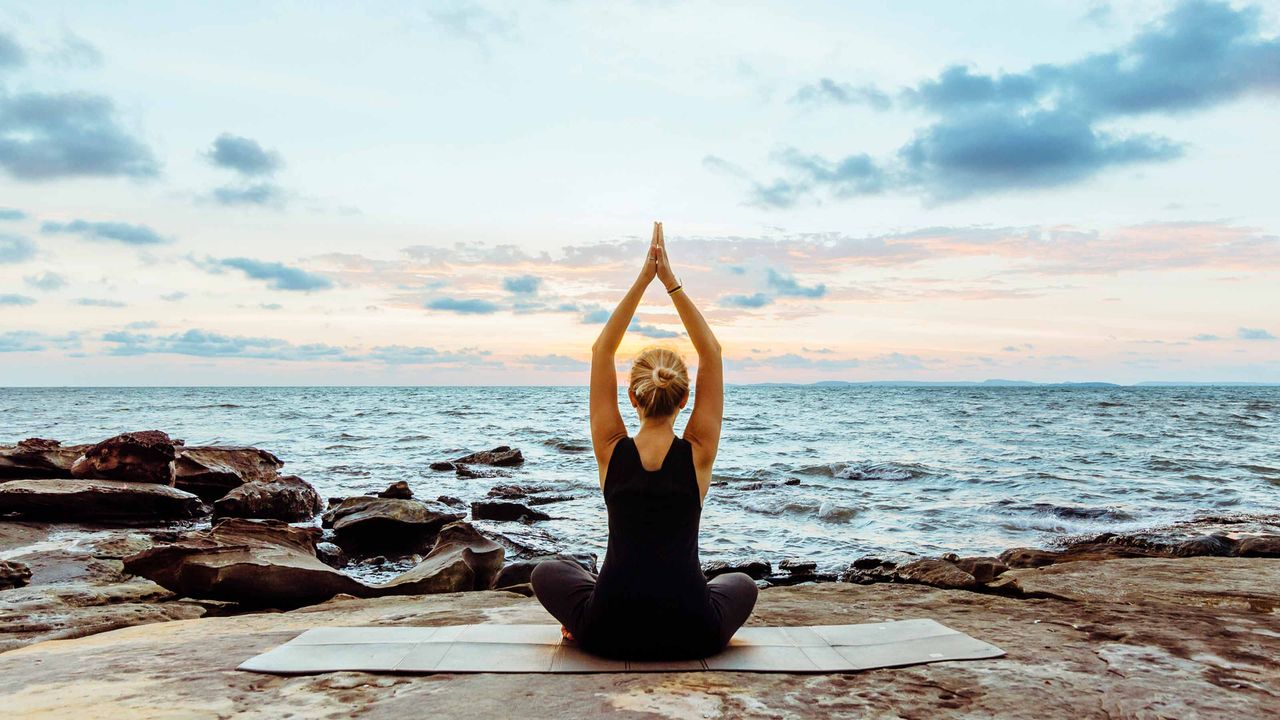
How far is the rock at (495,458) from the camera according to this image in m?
24.6

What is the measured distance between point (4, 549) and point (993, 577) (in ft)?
39.3

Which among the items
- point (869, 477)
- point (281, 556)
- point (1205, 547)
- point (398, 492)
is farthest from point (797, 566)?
point (869, 477)

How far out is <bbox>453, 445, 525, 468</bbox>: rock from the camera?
24.6 meters

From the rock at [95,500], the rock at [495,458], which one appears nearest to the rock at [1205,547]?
the rock at [95,500]

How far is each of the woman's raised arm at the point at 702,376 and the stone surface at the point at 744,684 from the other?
1.18 m

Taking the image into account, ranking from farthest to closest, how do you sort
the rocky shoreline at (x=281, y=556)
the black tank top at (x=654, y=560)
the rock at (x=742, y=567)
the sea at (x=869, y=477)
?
the sea at (x=869, y=477), the rock at (x=742, y=567), the rocky shoreline at (x=281, y=556), the black tank top at (x=654, y=560)

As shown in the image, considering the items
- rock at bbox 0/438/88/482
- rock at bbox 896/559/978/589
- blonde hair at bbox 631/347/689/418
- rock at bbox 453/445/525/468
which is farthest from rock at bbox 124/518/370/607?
rock at bbox 453/445/525/468

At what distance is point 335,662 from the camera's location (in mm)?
4258

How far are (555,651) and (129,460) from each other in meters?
13.2

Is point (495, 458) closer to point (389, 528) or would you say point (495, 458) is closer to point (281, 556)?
point (389, 528)

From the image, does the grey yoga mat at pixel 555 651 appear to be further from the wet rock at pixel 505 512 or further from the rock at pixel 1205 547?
the wet rock at pixel 505 512

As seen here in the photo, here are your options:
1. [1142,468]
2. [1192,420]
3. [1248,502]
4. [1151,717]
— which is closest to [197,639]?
[1151,717]

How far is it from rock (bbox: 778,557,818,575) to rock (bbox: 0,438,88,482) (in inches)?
535

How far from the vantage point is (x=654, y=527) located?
165 inches
